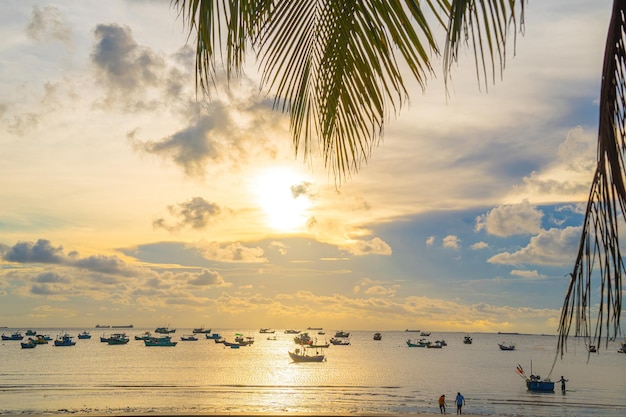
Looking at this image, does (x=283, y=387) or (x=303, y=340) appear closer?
(x=283, y=387)

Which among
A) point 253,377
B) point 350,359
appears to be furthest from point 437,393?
point 350,359

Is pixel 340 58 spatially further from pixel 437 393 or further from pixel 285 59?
pixel 437 393

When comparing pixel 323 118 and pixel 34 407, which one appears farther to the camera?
pixel 34 407

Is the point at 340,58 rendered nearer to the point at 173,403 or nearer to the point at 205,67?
the point at 205,67

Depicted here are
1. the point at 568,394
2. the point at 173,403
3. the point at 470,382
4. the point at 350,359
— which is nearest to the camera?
the point at 173,403

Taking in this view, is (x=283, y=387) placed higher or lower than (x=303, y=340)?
lower

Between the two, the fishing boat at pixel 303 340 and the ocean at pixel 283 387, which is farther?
the fishing boat at pixel 303 340

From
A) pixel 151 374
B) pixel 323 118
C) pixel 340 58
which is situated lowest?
pixel 151 374

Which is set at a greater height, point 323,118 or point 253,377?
point 323,118

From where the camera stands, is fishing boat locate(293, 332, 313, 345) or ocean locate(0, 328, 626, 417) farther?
fishing boat locate(293, 332, 313, 345)

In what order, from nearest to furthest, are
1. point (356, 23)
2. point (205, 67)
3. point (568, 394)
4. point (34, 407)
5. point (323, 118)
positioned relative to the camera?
1. point (205, 67)
2. point (356, 23)
3. point (323, 118)
4. point (34, 407)
5. point (568, 394)

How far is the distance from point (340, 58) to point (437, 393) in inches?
2028

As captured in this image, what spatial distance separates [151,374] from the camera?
61719 millimetres

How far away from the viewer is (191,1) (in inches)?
66.0
